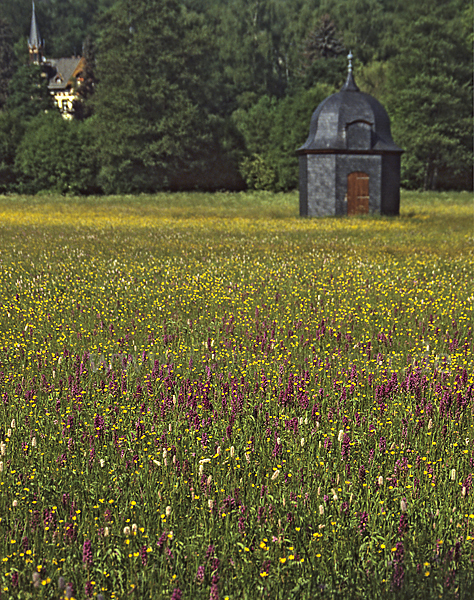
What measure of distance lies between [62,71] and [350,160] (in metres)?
108

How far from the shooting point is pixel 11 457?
5.04 m

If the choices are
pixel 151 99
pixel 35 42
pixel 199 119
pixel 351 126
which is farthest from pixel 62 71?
pixel 351 126

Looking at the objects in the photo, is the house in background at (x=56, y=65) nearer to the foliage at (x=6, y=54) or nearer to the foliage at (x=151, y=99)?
the foliage at (x=6, y=54)

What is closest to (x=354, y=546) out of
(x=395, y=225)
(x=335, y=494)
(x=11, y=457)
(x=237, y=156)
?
(x=335, y=494)

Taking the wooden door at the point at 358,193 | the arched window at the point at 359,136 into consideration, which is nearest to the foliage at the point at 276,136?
the arched window at the point at 359,136

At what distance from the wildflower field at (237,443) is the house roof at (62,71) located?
127 metres

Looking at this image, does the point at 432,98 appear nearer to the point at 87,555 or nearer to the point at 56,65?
the point at 87,555

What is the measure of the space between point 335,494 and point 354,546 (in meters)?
0.37

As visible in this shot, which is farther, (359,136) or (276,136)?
(276,136)

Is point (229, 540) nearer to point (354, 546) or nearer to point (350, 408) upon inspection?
point (354, 546)

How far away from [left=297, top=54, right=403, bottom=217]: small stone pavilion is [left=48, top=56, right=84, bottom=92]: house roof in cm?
10202

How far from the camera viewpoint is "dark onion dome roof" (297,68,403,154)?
125 feet

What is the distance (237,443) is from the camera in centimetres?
541

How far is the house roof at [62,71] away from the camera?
12638 cm
